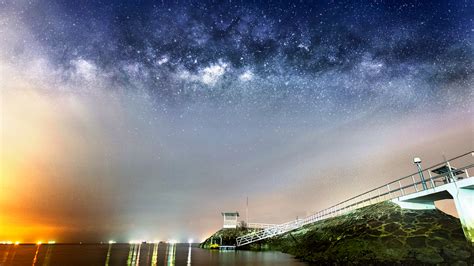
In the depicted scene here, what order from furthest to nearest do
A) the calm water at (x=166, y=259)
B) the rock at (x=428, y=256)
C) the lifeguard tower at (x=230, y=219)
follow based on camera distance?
1. the lifeguard tower at (x=230, y=219)
2. the calm water at (x=166, y=259)
3. the rock at (x=428, y=256)

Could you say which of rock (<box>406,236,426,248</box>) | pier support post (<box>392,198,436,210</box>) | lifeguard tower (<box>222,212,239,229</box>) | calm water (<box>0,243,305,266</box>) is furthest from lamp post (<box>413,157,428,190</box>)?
lifeguard tower (<box>222,212,239,229</box>)

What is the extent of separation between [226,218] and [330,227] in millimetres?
28588

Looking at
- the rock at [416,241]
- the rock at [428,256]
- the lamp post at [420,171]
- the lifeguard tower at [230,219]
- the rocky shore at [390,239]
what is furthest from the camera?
the lifeguard tower at [230,219]

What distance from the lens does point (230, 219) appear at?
2125 inches

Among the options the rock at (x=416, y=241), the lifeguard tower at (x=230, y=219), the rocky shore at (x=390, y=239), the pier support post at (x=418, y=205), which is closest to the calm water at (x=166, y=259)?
the rocky shore at (x=390, y=239)

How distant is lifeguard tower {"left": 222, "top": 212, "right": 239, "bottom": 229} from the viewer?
53562 millimetres

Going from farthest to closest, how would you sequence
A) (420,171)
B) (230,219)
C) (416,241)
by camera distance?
(230,219)
(420,171)
(416,241)

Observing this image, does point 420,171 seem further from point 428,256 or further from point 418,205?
point 428,256

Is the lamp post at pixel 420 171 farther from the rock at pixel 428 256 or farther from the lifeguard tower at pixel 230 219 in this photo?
the lifeguard tower at pixel 230 219

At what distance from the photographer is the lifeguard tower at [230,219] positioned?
5356cm

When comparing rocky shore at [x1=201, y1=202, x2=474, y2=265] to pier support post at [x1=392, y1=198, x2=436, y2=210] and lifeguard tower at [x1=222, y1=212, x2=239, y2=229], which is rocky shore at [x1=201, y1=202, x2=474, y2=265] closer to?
pier support post at [x1=392, y1=198, x2=436, y2=210]

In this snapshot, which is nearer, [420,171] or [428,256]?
[428,256]

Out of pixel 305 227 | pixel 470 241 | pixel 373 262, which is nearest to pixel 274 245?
pixel 305 227

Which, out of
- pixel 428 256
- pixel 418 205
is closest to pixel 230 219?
pixel 418 205
